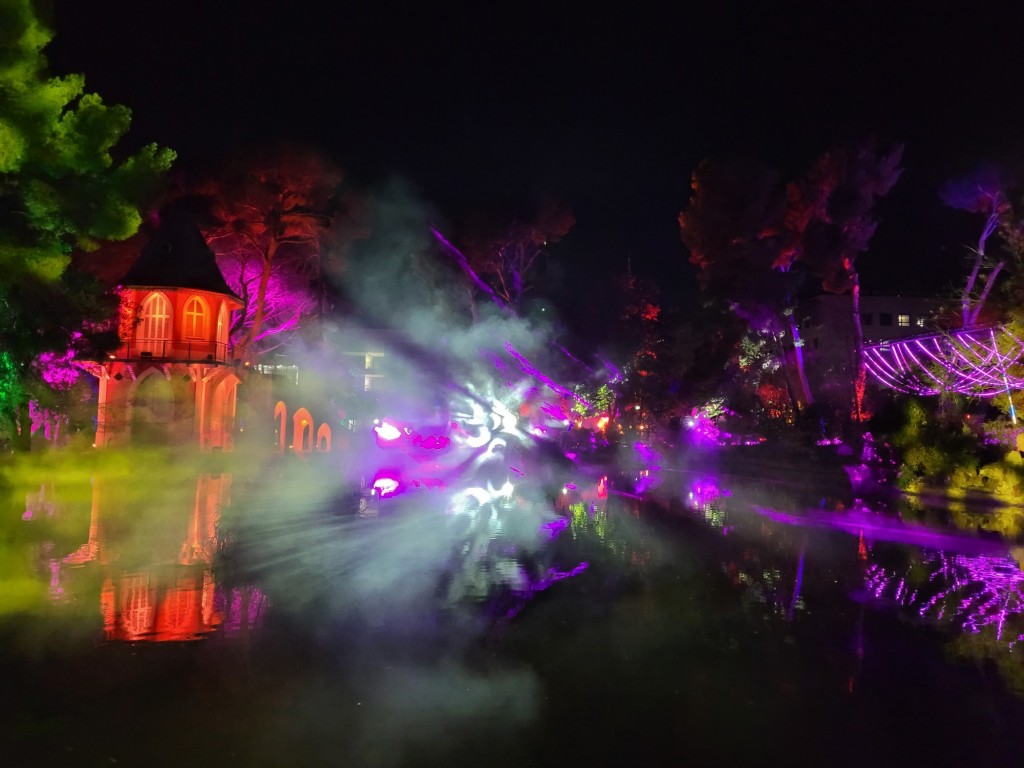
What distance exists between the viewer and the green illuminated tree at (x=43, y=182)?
1024 centimetres

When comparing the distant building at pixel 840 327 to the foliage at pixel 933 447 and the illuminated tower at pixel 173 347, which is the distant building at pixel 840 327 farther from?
the illuminated tower at pixel 173 347

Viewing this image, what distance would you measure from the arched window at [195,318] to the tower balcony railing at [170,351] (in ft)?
0.97

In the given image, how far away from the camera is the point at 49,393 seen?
1482 cm

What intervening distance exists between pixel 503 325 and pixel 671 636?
31.5 m

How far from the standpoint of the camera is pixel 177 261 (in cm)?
2608

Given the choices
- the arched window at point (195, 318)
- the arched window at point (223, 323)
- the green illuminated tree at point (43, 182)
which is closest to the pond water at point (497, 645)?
the green illuminated tree at point (43, 182)

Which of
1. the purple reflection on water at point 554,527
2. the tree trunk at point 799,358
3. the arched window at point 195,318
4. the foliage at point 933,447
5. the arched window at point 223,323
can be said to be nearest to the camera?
the purple reflection on water at point 554,527

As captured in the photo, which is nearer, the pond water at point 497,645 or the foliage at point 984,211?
the pond water at point 497,645

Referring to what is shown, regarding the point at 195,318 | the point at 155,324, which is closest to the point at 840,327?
the point at 195,318

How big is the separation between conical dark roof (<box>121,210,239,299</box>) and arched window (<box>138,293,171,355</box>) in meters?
0.67

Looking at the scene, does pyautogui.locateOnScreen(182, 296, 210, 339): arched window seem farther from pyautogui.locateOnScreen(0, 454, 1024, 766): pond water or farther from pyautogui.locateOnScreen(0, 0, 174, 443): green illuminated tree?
pyautogui.locateOnScreen(0, 454, 1024, 766): pond water

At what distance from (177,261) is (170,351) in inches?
130

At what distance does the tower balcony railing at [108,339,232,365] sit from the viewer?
25047 mm

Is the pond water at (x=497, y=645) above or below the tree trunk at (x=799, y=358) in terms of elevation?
below
